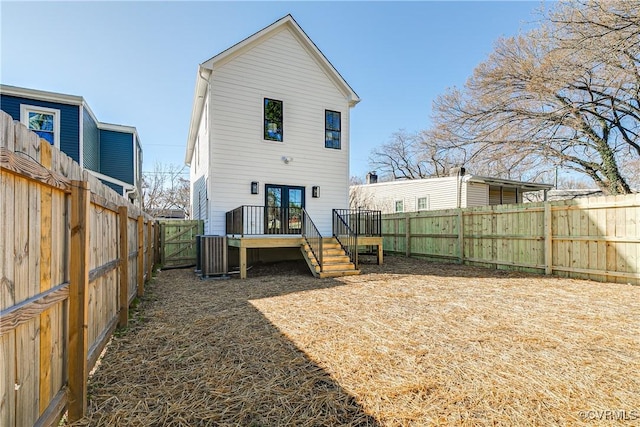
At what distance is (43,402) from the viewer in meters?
1.88

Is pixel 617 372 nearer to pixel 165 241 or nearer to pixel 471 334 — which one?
pixel 471 334

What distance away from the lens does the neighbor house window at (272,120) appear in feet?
33.6

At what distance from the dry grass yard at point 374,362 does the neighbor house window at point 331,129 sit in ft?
21.4

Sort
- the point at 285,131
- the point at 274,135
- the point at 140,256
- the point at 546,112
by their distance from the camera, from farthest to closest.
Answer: the point at 546,112
the point at 285,131
the point at 274,135
the point at 140,256

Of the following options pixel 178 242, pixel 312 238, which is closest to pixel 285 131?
pixel 312 238

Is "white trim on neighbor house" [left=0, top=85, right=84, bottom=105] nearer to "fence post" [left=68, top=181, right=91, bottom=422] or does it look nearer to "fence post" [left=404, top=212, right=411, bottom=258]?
"fence post" [left=68, top=181, right=91, bottom=422]

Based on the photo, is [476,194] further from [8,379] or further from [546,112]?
[8,379]

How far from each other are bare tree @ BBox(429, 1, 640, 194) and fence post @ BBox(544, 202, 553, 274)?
6451mm

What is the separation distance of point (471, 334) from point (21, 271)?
14.2 ft

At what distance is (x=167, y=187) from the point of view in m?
30.8

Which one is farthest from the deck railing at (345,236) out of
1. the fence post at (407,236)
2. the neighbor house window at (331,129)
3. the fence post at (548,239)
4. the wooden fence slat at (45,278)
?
the wooden fence slat at (45,278)

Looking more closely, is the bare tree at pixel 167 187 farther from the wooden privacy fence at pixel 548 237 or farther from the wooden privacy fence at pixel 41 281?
the wooden privacy fence at pixel 41 281

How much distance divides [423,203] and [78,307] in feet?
60.8

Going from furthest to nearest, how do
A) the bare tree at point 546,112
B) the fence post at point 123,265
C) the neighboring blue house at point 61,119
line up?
the bare tree at point 546,112 < the neighboring blue house at point 61,119 < the fence post at point 123,265
